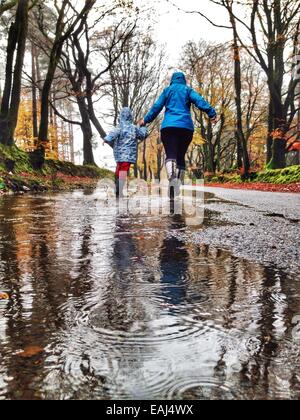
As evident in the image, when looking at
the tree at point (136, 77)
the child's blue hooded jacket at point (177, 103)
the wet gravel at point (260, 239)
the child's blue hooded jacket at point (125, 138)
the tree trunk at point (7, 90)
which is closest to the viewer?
the wet gravel at point (260, 239)

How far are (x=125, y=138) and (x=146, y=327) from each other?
7030 mm

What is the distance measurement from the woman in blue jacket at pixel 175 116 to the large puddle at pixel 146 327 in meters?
3.87

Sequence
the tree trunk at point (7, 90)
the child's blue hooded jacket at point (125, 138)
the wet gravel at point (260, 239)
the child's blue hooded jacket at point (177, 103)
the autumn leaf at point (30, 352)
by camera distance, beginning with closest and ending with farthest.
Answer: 1. the autumn leaf at point (30, 352)
2. the wet gravel at point (260, 239)
3. the child's blue hooded jacket at point (177, 103)
4. the child's blue hooded jacket at point (125, 138)
5. the tree trunk at point (7, 90)

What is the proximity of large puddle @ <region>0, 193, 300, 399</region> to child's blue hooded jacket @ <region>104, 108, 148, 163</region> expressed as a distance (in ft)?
18.8

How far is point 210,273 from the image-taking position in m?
1.82

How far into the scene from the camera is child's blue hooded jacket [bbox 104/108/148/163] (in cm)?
786

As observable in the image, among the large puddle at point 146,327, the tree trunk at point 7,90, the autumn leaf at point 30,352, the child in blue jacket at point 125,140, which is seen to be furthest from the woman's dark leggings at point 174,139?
the tree trunk at point 7,90

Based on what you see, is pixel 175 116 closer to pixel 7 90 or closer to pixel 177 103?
pixel 177 103

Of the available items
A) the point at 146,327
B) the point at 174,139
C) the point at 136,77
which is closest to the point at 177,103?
the point at 174,139

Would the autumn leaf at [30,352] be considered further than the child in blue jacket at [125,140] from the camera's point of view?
No

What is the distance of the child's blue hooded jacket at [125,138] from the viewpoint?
7.86m

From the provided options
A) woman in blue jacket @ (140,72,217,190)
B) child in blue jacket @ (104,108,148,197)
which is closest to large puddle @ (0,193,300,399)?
woman in blue jacket @ (140,72,217,190)

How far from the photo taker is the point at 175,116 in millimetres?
5832

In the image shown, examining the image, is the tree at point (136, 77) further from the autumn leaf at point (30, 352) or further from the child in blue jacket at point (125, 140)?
the autumn leaf at point (30, 352)
